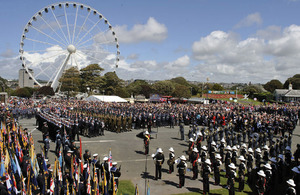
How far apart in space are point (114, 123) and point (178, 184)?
1281 centimetres

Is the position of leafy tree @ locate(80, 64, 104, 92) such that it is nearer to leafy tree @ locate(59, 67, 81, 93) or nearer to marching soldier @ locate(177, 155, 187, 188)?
leafy tree @ locate(59, 67, 81, 93)

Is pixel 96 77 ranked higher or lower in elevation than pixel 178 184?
higher

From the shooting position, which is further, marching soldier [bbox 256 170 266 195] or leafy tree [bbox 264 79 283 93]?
leafy tree [bbox 264 79 283 93]

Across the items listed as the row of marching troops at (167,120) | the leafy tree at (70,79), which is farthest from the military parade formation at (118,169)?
the leafy tree at (70,79)

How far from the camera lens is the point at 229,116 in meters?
26.2

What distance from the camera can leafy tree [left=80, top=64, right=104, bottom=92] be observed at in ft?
219

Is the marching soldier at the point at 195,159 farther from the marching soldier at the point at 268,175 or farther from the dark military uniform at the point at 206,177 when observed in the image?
the marching soldier at the point at 268,175

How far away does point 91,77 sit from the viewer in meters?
68.2

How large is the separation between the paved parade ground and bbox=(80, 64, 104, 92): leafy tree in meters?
47.7

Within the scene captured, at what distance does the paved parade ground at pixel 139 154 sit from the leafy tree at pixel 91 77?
4765cm

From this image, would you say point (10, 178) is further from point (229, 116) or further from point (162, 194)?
point (229, 116)

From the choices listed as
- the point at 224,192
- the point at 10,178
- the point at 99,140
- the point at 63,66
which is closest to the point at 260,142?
the point at 224,192

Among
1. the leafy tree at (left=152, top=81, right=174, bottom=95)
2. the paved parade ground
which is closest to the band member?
the paved parade ground

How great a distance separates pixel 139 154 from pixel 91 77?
2260 inches
